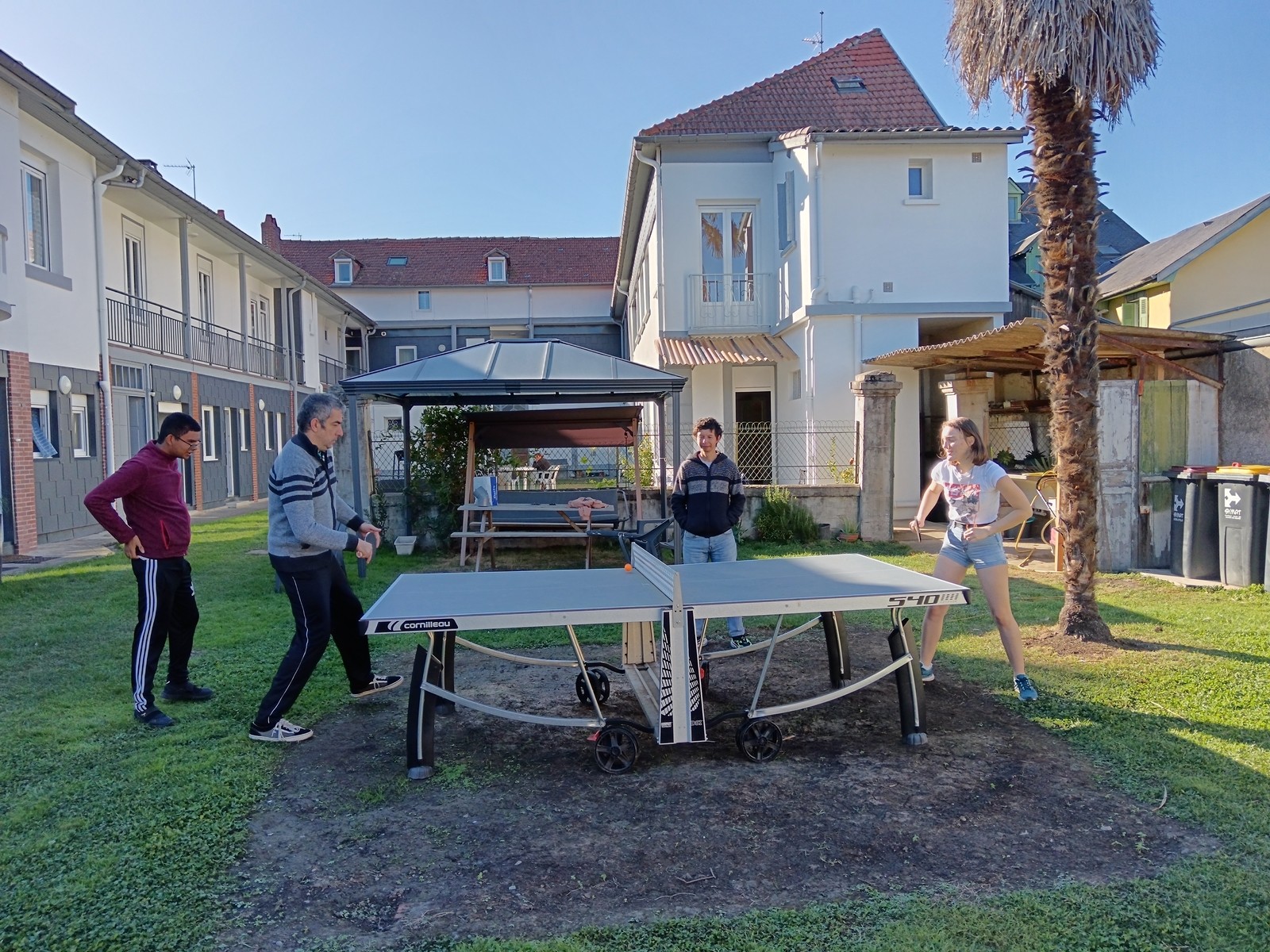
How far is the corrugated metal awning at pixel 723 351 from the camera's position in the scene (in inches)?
731

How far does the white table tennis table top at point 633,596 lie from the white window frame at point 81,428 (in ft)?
41.3

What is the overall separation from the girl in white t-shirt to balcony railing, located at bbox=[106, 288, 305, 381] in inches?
613

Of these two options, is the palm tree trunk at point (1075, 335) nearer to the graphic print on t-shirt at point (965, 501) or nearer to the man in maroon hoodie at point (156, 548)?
the graphic print on t-shirt at point (965, 501)

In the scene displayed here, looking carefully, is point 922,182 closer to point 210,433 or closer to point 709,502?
point 709,502

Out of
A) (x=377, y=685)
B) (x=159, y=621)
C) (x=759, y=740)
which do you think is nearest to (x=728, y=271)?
(x=377, y=685)

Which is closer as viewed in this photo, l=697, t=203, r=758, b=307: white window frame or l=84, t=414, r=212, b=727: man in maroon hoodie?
l=84, t=414, r=212, b=727: man in maroon hoodie

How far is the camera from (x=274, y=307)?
2931 centimetres

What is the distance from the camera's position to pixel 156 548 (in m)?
5.50

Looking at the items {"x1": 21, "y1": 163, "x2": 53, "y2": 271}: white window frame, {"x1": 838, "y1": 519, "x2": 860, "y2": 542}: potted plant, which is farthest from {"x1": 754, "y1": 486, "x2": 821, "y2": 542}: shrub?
{"x1": 21, "y1": 163, "x2": 53, "y2": 271}: white window frame

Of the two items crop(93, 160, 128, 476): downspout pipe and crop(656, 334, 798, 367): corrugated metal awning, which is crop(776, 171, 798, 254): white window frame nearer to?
crop(656, 334, 798, 367): corrugated metal awning

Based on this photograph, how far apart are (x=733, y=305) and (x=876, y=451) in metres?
7.91

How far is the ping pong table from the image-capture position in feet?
13.9

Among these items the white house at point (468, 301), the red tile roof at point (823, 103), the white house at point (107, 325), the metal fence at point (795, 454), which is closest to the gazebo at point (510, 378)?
the metal fence at point (795, 454)

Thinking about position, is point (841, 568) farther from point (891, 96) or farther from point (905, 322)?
point (891, 96)
